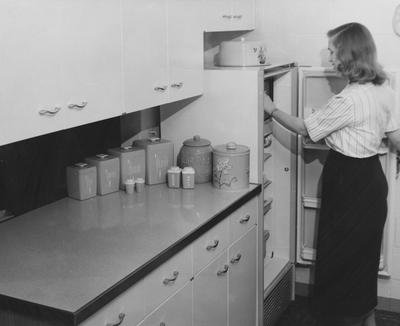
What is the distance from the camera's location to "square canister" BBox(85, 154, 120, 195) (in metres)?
3.04

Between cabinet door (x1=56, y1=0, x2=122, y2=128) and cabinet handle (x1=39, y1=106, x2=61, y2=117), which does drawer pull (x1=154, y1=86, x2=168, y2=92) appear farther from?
cabinet handle (x1=39, y1=106, x2=61, y2=117)

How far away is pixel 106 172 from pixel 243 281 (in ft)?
2.71

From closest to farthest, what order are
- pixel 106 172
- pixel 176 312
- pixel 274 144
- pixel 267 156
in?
pixel 176 312
pixel 106 172
pixel 267 156
pixel 274 144

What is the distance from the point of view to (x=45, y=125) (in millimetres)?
2283

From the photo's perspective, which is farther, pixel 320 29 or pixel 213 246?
pixel 320 29

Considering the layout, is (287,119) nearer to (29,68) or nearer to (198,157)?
(198,157)

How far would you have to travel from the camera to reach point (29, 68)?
7.17 feet

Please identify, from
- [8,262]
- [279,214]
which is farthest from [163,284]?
[279,214]

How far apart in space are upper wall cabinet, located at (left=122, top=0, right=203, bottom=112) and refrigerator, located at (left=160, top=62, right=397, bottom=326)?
0.17 metres

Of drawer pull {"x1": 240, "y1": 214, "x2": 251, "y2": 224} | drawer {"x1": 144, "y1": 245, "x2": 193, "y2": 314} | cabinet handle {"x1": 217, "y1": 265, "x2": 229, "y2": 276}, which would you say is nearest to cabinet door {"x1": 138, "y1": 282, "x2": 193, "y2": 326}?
drawer {"x1": 144, "y1": 245, "x2": 193, "y2": 314}

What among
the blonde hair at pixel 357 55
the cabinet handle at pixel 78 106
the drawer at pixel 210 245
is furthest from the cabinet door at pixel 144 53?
the blonde hair at pixel 357 55

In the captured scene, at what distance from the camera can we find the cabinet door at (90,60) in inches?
92.6

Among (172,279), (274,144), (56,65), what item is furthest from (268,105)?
(56,65)

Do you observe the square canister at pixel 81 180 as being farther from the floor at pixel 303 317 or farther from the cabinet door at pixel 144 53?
the floor at pixel 303 317
